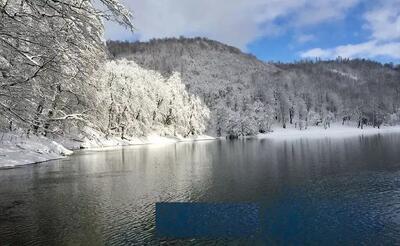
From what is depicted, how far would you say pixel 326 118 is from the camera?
18162 centimetres

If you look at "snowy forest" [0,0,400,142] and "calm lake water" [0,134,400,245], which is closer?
"snowy forest" [0,0,400,142]

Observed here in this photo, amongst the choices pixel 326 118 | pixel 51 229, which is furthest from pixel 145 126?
pixel 326 118

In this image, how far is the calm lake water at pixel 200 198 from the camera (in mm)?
19219

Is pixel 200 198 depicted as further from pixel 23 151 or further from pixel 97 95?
pixel 97 95

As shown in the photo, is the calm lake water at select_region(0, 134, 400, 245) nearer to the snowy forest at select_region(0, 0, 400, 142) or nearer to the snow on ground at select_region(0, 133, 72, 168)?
the snow on ground at select_region(0, 133, 72, 168)

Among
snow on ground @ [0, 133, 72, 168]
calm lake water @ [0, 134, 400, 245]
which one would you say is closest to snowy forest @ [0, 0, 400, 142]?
calm lake water @ [0, 134, 400, 245]
